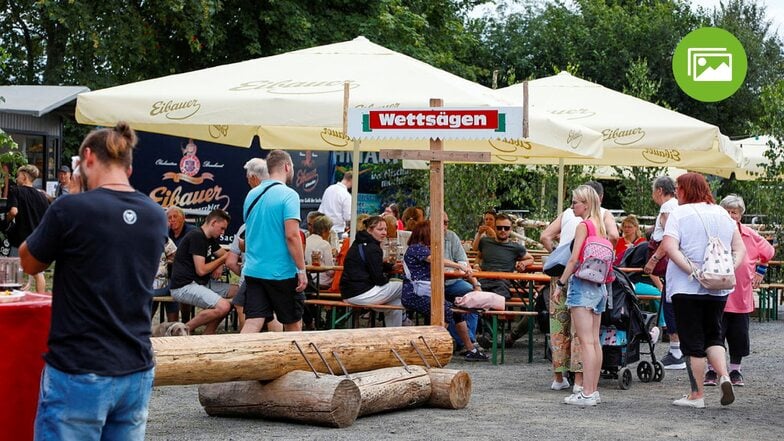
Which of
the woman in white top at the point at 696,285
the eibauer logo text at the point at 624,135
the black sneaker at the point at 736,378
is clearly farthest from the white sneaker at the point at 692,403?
the eibauer logo text at the point at 624,135

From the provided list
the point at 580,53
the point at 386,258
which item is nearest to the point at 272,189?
the point at 386,258

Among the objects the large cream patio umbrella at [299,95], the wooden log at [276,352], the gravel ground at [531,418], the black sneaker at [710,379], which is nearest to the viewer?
the wooden log at [276,352]

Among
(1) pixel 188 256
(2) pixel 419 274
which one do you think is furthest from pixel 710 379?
(1) pixel 188 256

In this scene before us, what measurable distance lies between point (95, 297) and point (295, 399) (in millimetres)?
3551

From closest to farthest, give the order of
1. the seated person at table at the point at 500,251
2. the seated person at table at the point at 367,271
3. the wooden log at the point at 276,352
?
the wooden log at the point at 276,352, the seated person at table at the point at 367,271, the seated person at table at the point at 500,251

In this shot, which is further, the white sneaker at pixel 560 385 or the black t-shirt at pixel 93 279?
the white sneaker at pixel 560 385

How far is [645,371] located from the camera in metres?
10.3

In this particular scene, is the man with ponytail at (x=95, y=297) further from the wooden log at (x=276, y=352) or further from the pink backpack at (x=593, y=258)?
the pink backpack at (x=593, y=258)

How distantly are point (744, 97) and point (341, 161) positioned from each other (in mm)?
23304

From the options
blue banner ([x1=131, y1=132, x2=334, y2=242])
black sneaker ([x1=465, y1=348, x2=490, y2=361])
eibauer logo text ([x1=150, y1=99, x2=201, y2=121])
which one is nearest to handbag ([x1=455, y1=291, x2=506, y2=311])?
black sneaker ([x1=465, y1=348, x2=490, y2=361])

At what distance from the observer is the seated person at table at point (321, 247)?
12125 mm

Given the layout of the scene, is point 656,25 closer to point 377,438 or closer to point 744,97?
point 744,97

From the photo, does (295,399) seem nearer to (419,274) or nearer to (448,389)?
(448,389)

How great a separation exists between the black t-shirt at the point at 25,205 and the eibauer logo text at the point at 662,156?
7590 millimetres
